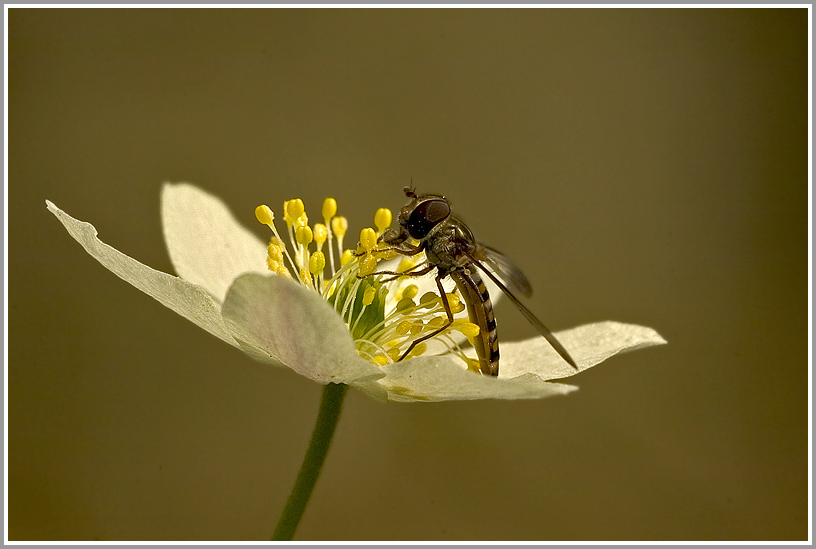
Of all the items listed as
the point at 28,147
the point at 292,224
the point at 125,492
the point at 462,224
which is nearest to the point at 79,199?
the point at 28,147

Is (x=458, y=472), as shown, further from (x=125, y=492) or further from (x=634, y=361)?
(x=125, y=492)

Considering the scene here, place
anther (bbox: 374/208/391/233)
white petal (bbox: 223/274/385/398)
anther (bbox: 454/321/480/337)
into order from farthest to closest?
anther (bbox: 374/208/391/233)
anther (bbox: 454/321/480/337)
white petal (bbox: 223/274/385/398)

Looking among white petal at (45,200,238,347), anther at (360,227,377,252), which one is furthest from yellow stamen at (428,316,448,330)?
white petal at (45,200,238,347)

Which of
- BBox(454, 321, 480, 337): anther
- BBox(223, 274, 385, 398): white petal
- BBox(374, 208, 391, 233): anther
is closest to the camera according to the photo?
BBox(223, 274, 385, 398): white petal

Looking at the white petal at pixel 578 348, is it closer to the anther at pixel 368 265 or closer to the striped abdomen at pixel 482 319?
the striped abdomen at pixel 482 319

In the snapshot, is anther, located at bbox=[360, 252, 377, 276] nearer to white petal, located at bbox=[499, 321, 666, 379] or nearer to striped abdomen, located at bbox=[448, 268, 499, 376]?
striped abdomen, located at bbox=[448, 268, 499, 376]
